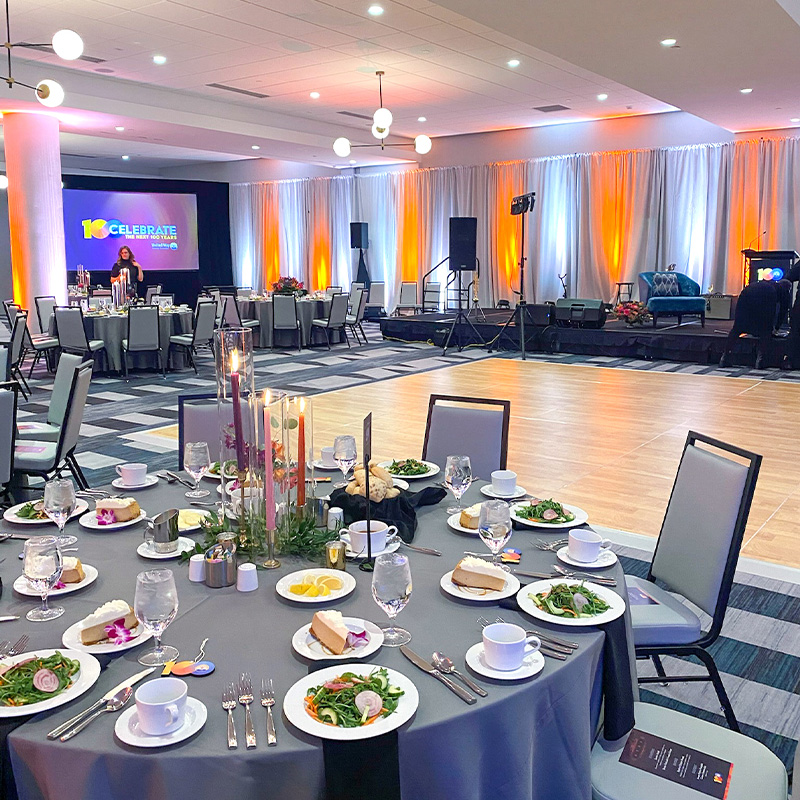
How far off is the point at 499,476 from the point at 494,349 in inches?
384

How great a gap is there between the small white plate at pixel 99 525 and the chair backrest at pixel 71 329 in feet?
23.5

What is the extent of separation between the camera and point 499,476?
2.64 meters

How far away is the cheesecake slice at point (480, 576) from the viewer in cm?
186

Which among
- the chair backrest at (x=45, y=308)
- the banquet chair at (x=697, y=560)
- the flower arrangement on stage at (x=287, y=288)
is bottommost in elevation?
the banquet chair at (x=697, y=560)

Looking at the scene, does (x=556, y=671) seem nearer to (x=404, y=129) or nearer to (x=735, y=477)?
(x=735, y=477)

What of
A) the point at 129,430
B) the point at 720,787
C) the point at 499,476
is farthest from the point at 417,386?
the point at 720,787

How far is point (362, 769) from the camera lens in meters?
1.31

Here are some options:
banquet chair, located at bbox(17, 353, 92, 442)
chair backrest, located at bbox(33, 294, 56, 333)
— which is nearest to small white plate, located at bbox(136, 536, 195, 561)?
banquet chair, located at bbox(17, 353, 92, 442)

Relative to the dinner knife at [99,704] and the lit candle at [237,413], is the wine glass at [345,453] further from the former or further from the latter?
the dinner knife at [99,704]

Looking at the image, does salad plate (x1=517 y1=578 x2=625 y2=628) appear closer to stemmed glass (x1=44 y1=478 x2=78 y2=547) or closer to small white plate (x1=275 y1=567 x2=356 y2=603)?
small white plate (x1=275 y1=567 x2=356 y2=603)

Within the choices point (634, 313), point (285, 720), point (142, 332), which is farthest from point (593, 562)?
point (634, 313)

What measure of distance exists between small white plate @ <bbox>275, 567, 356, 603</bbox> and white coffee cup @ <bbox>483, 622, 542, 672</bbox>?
39cm

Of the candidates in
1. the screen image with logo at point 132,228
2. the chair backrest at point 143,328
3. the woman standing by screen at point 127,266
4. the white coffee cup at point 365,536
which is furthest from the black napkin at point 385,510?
the screen image with logo at point 132,228

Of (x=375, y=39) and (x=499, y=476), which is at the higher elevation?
(x=375, y=39)
